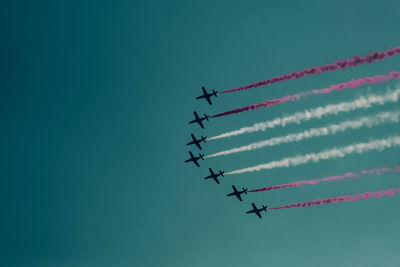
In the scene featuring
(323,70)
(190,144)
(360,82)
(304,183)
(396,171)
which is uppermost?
(190,144)

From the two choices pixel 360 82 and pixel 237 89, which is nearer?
pixel 360 82

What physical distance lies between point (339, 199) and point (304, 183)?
4000mm

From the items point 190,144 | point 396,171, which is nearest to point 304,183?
point 396,171

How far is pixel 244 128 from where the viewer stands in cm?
6088

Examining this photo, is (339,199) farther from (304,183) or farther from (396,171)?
(396,171)

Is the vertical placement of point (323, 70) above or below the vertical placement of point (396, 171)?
above

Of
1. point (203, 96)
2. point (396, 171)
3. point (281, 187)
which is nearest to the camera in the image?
point (396, 171)

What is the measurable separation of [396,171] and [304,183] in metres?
10.5

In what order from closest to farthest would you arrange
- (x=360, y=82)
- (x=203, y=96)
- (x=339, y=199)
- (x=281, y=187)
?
→ (x=360, y=82)
(x=339, y=199)
(x=281, y=187)
(x=203, y=96)


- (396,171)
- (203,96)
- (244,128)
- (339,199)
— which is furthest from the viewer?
(203,96)

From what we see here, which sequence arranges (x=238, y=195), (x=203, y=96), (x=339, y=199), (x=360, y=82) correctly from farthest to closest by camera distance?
1. (x=238, y=195)
2. (x=203, y=96)
3. (x=339, y=199)
4. (x=360, y=82)

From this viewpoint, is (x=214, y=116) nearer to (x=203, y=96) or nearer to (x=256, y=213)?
(x=203, y=96)

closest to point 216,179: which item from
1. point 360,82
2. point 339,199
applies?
point 339,199

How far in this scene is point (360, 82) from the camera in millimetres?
49344
